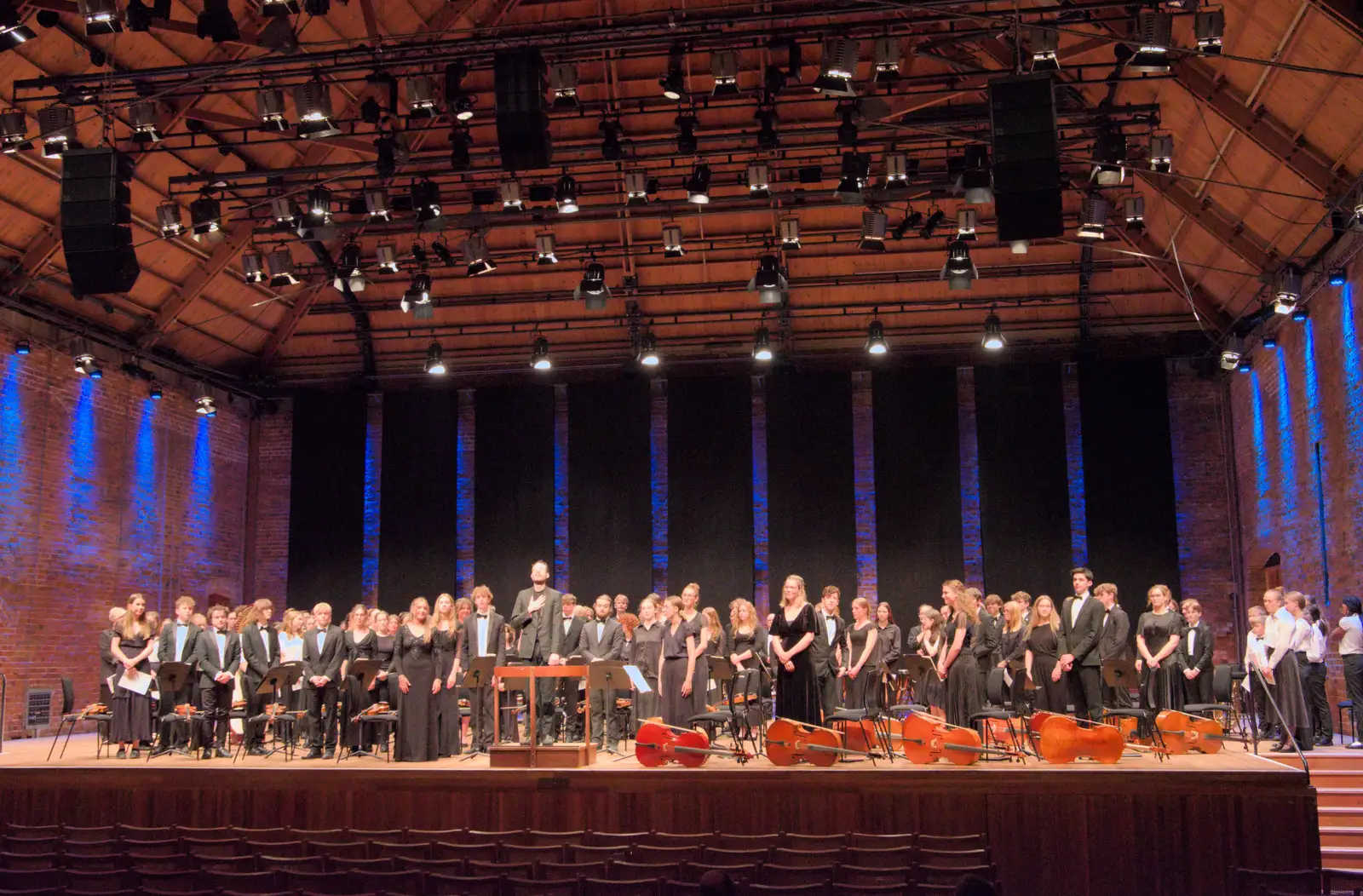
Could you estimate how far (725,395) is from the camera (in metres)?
19.4

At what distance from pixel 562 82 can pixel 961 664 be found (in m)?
6.90

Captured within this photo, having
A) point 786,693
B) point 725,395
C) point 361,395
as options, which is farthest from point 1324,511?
point 361,395

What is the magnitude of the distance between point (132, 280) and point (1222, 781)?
9.26 metres

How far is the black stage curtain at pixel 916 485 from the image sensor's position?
1838 centimetres

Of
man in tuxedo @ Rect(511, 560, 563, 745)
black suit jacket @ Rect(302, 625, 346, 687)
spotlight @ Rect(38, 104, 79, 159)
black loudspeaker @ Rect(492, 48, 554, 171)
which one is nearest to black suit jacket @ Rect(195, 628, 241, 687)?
black suit jacket @ Rect(302, 625, 346, 687)

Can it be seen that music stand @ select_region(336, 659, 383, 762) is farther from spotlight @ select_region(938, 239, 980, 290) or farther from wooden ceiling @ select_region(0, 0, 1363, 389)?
spotlight @ select_region(938, 239, 980, 290)

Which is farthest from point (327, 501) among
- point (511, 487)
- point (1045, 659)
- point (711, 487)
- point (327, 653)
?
point (1045, 659)

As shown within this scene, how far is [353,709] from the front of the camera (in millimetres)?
11336

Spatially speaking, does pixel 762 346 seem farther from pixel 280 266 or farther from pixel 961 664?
pixel 961 664

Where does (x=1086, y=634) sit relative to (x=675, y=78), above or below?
below

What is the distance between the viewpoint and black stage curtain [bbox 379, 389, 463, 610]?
64.1ft

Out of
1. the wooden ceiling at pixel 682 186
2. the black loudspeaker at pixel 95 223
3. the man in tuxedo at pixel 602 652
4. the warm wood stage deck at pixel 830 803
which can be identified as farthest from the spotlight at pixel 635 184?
the warm wood stage deck at pixel 830 803

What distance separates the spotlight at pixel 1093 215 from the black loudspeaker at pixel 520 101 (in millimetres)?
6767

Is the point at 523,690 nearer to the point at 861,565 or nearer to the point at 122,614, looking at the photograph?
the point at 122,614
